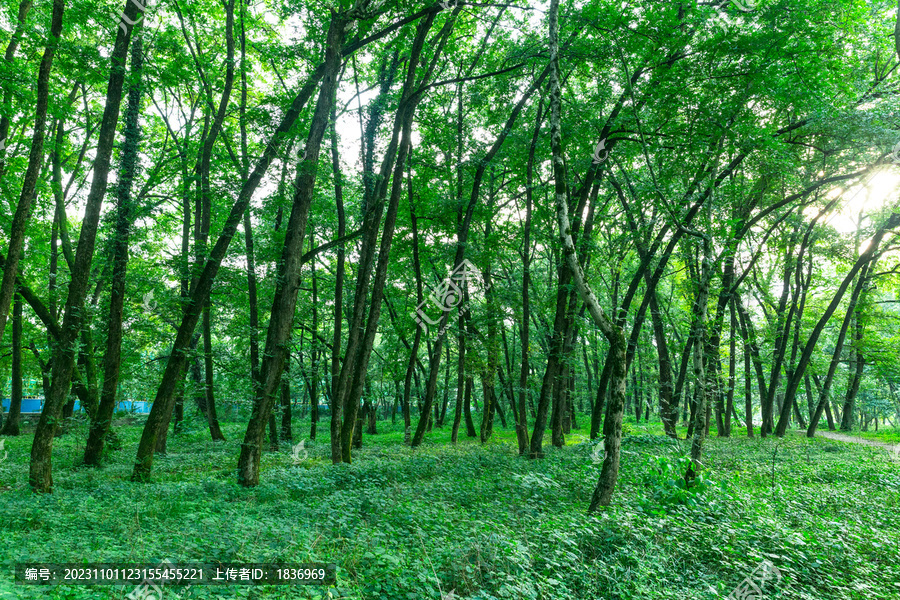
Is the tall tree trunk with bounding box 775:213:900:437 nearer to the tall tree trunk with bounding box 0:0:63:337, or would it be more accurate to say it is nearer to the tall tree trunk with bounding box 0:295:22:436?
the tall tree trunk with bounding box 0:0:63:337

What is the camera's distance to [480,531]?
591 centimetres

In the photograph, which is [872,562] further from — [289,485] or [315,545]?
[289,485]

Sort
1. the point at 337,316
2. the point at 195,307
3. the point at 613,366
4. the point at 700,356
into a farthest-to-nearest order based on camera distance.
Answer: the point at 337,316, the point at 700,356, the point at 195,307, the point at 613,366

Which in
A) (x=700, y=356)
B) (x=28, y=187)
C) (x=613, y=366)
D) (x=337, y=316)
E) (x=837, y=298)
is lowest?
(x=613, y=366)

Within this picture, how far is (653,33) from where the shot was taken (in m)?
8.77

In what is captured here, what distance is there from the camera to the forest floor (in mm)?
4402

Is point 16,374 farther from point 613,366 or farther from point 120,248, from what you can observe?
point 613,366

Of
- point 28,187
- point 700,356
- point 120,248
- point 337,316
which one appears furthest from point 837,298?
point 28,187

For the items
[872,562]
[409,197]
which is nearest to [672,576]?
[872,562]

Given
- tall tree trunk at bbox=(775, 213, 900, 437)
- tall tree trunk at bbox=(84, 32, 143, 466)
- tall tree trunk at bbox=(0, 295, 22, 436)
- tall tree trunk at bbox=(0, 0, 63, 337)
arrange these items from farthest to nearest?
1. tall tree trunk at bbox=(775, 213, 900, 437)
2. tall tree trunk at bbox=(0, 295, 22, 436)
3. tall tree trunk at bbox=(84, 32, 143, 466)
4. tall tree trunk at bbox=(0, 0, 63, 337)

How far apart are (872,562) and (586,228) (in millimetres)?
10803

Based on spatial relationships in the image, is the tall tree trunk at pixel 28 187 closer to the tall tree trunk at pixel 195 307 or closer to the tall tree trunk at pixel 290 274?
the tall tree trunk at pixel 195 307

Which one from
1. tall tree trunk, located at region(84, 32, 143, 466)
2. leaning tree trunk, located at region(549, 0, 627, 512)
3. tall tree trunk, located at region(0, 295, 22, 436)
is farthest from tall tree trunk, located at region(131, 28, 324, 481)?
tall tree trunk, located at region(0, 295, 22, 436)

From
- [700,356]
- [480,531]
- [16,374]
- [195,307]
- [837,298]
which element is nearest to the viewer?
[480,531]
